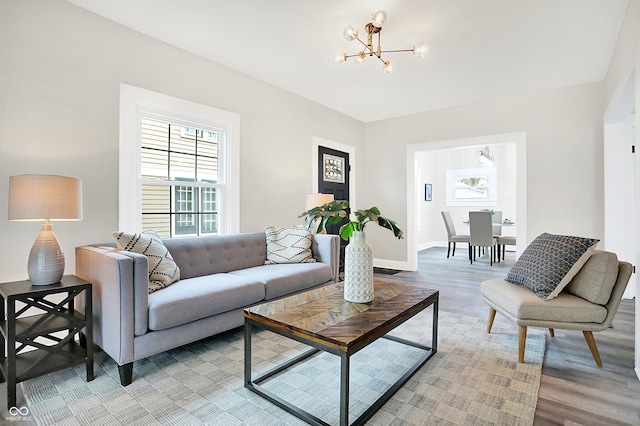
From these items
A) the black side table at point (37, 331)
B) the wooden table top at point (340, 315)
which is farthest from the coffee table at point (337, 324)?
the black side table at point (37, 331)

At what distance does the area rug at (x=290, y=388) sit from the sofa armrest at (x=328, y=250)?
1.19 m

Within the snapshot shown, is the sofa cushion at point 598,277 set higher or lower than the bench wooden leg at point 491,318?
higher

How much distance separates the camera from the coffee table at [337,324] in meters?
1.51

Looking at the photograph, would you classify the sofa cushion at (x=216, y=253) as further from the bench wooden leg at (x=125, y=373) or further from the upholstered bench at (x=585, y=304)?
the upholstered bench at (x=585, y=304)

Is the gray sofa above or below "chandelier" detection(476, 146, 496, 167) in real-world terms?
below

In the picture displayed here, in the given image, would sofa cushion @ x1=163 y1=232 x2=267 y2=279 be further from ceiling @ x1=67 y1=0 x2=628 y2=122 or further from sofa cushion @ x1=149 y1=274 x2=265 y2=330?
ceiling @ x1=67 y1=0 x2=628 y2=122

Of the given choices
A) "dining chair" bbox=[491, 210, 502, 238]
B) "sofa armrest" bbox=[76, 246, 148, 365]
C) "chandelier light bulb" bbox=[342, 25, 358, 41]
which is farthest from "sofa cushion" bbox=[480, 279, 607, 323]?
"dining chair" bbox=[491, 210, 502, 238]

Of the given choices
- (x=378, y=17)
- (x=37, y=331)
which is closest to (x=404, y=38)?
(x=378, y=17)

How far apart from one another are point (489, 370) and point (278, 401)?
1.35m

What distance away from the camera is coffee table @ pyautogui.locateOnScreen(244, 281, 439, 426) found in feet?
4.97

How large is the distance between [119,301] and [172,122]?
190 cm

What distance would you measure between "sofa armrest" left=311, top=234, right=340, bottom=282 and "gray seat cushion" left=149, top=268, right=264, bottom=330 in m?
1.04

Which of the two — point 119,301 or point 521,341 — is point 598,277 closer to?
point 521,341

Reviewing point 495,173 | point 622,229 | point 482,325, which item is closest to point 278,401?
point 482,325
